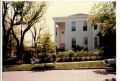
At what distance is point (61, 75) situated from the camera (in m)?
5.92

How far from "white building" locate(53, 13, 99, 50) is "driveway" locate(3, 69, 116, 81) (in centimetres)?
36

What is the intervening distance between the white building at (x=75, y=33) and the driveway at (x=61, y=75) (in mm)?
360

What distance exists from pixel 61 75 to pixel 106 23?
103 centimetres

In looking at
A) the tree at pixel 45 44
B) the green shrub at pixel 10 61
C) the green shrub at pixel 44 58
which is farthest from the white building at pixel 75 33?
the green shrub at pixel 10 61

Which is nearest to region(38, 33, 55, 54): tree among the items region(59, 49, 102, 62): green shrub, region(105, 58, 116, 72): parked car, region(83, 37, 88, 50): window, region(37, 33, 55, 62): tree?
region(37, 33, 55, 62): tree

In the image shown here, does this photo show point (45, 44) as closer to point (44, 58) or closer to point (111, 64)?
point (44, 58)

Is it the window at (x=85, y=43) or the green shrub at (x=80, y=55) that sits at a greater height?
the window at (x=85, y=43)

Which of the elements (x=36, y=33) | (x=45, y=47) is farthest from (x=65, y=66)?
(x=36, y=33)

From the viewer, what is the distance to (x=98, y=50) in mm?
5988

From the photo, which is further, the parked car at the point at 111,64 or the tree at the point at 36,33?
the tree at the point at 36,33

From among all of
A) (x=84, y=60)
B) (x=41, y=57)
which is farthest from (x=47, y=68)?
(x=84, y=60)

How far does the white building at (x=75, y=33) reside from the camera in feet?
19.5

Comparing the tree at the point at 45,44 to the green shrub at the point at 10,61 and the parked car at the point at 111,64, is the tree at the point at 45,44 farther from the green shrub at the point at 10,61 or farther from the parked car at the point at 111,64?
the parked car at the point at 111,64

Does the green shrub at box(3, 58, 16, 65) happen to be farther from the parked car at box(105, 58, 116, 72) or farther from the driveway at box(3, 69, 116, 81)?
the parked car at box(105, 58, 116, 72)
